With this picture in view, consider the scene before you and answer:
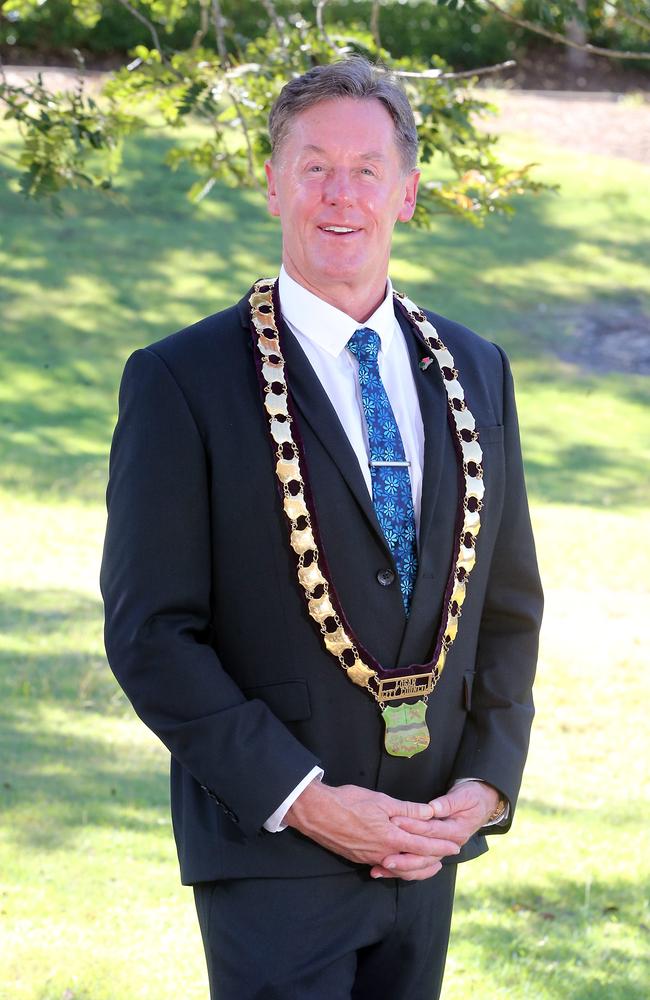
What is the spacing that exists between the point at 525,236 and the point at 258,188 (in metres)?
15.1

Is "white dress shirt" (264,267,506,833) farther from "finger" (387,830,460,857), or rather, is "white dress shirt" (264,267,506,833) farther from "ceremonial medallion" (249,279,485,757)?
"finger" (387,830,460,857)

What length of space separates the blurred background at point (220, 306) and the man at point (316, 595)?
1500 mm

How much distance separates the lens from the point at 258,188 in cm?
468

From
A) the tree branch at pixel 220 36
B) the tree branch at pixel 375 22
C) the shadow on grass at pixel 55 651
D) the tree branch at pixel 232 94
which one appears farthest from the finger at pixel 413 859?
the shadow on grass at pixel 55 651

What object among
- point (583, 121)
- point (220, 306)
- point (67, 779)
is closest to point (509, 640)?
point (67, 779)

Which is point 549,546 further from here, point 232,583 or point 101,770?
point 232,583

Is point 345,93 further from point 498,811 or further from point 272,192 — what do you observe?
point 498,811

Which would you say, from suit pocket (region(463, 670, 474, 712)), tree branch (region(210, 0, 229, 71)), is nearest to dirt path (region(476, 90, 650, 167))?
tree branch (region(210, 0, 229, 71))

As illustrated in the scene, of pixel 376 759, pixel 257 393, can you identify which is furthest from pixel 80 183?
pixel 376 759

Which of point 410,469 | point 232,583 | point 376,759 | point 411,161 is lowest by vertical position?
point 376,759

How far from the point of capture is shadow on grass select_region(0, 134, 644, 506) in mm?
12711

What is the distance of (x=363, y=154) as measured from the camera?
251 centimetres

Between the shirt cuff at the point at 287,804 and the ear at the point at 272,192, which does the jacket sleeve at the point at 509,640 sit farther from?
the ear at the point at 272,192

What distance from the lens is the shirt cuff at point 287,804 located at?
7.53 feet
